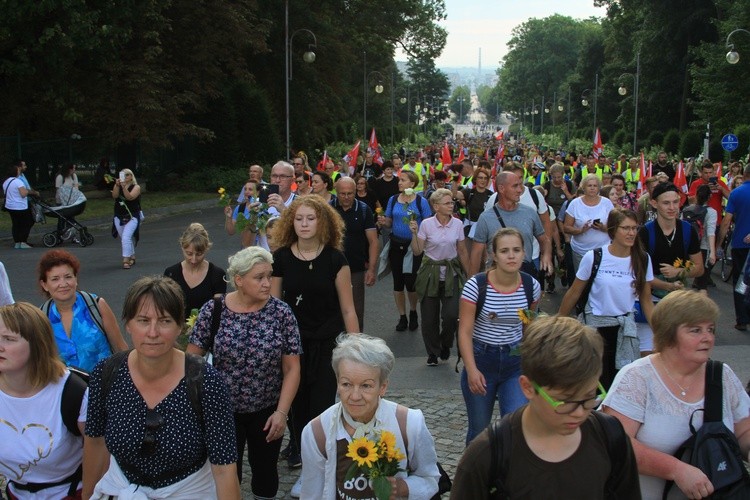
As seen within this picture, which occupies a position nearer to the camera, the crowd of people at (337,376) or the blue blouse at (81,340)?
the crowd of people at (337,376)

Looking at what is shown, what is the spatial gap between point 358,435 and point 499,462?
931 mm

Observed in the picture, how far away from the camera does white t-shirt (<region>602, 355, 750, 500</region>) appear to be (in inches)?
135

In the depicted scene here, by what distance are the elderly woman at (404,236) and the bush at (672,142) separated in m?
40.2

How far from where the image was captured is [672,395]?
11.4ft

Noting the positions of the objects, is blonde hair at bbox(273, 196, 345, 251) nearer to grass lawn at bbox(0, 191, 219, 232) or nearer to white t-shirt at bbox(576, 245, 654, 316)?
white t-shirt at bbox(576, 245, 654, 316)

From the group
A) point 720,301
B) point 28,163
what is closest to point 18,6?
point 28,163

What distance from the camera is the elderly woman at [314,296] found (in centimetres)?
562

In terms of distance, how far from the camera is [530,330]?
9.31ft

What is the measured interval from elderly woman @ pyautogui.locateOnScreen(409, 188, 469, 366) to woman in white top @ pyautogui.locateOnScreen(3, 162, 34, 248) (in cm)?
1160

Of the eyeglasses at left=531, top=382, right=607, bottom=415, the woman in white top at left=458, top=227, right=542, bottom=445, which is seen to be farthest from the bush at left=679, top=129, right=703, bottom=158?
the eyeglasses at left=531, top=382, right=607, bottom=415

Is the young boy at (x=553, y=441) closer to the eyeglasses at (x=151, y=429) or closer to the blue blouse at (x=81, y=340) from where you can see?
the eyeglasses at (x=151, y=429)

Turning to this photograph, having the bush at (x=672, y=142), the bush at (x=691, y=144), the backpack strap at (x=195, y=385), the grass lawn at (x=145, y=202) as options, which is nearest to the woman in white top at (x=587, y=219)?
the backpack strap at (x=195, y=385)

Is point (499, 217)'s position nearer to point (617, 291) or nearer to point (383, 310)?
point (617, 291)

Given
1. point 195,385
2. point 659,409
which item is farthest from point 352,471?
point 659,409
